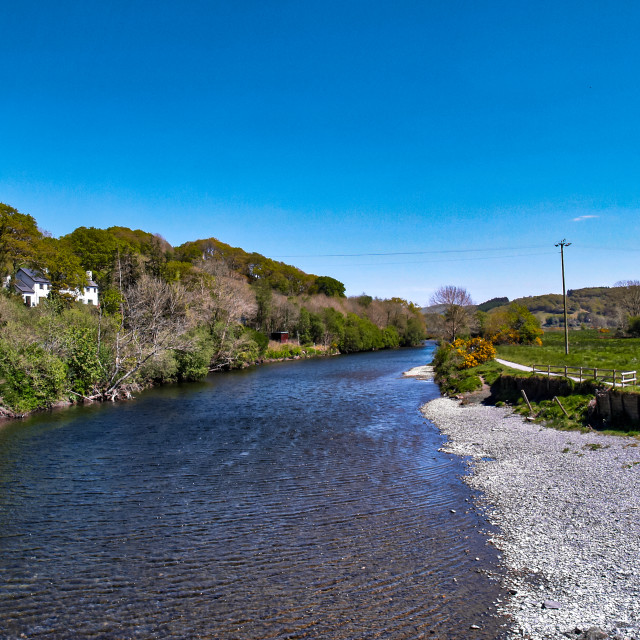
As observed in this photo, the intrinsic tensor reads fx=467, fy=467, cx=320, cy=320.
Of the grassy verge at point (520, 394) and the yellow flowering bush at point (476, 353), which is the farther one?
the yellow flowering bush at point (476, 353)

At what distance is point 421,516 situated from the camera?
47.4 feet

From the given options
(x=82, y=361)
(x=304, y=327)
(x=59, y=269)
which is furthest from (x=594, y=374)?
(x=304, y=327)

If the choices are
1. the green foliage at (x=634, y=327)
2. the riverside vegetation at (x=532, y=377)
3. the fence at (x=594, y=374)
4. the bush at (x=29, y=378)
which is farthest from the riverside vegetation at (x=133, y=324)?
the green foliage at (x=634, y=327)

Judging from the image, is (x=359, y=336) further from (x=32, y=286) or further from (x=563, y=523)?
(x=563, y=523)

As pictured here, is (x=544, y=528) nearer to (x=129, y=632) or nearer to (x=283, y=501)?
(x=283, y=501)

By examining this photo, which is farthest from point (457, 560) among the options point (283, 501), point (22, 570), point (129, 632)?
point (22, 570)

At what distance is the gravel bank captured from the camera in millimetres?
9180

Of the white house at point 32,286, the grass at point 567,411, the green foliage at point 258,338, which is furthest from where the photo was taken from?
the green foliage at point 258,338

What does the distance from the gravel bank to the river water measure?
2.48 ft

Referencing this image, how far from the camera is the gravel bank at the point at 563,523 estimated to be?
361 inches

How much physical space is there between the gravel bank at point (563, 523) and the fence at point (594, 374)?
12.2 ft

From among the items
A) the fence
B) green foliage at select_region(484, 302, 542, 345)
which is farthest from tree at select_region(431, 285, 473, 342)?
the fence

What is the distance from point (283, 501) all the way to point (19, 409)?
21654 mm

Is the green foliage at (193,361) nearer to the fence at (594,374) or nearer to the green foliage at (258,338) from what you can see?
the green foliage at (258,338)
